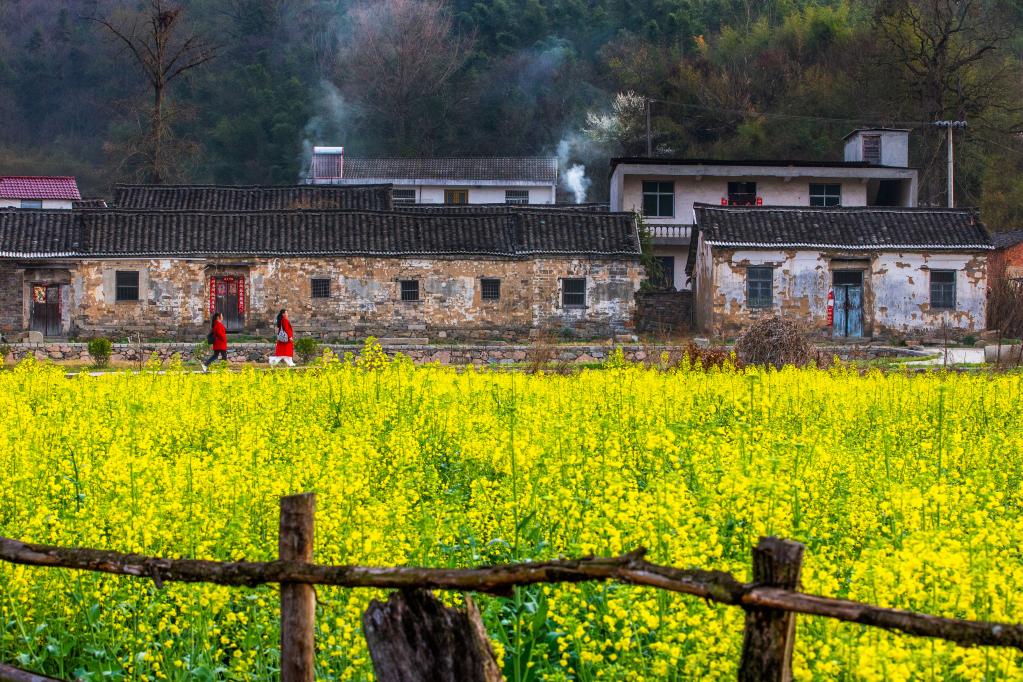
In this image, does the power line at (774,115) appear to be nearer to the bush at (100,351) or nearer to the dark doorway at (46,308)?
the dark doorway at (46,308)

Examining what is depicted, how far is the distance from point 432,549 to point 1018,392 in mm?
10603

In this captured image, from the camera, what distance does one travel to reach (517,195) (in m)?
55.1

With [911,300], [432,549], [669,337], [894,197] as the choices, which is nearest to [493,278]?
[669,337]

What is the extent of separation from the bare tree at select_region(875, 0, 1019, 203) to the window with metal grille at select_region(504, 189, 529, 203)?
15.7 m

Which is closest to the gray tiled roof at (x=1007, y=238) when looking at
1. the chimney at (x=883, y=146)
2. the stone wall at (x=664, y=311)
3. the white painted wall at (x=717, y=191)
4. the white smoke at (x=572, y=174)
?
the chimney at (x=883, y=146)

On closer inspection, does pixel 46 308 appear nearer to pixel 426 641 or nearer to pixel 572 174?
pixel 572 174

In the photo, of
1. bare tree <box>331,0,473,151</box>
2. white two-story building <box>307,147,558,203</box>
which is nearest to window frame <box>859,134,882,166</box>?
white two-story building <box>307,147,558,203</box>

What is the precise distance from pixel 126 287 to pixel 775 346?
59.6 feet

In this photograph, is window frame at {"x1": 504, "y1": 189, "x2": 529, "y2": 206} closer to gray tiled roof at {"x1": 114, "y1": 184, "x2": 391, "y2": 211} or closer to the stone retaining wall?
gray tiled roof at {"x1": 114, "y1": 184, "x2": 391, "y2": 211}

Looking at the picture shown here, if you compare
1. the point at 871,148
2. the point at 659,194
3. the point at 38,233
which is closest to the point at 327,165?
the point at 659,194

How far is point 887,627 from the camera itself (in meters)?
3.79

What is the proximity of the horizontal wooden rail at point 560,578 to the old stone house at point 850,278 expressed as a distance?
30585 millimetres

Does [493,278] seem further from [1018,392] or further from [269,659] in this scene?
[269,659]

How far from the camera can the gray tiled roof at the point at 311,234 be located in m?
34.7
